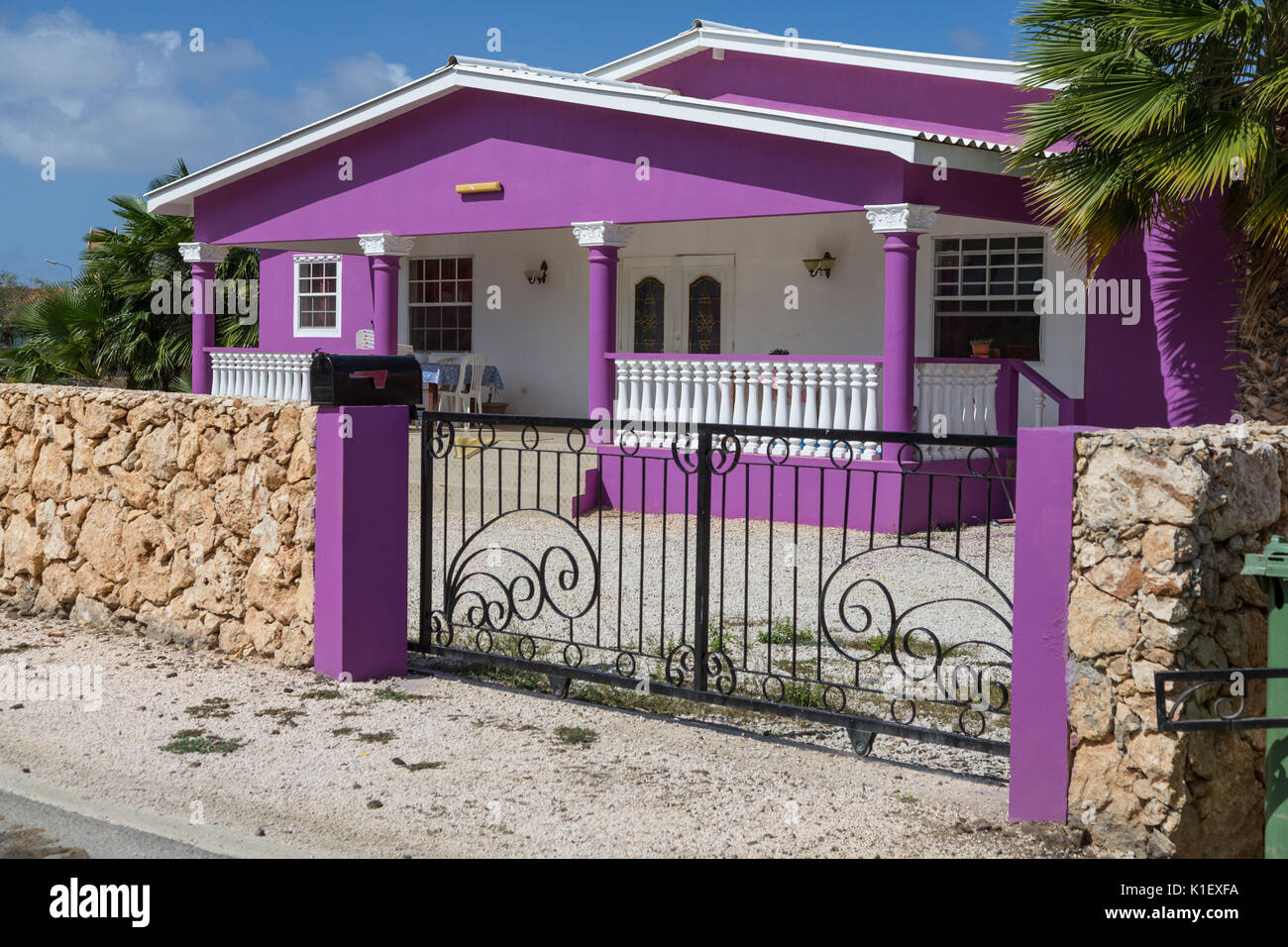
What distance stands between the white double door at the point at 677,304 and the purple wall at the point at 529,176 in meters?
3.02

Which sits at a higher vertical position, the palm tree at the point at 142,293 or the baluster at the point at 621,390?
the palm tree at the point at 142,293

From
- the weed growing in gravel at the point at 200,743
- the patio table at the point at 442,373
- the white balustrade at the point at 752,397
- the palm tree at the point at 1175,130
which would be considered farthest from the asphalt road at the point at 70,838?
the patio table at the point at 442,373

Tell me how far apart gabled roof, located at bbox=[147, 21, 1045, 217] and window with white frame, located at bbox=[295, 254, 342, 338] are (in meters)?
2.58

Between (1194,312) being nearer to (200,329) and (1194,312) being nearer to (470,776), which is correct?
(470,776)

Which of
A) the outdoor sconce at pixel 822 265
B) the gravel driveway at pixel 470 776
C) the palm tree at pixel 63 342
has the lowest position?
the gravel driveway at pixel 470 776

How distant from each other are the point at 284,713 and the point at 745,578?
7.25 feet

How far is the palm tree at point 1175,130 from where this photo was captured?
9102 mm

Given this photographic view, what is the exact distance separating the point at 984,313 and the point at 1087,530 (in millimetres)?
9594

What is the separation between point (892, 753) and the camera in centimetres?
575

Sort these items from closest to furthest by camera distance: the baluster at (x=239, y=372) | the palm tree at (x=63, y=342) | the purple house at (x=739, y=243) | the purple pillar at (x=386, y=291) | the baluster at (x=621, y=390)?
the purple house at (x=739, y=243) < the baluster at (x=621, y=390) < the purple pillar at (x=386, y=291) < the baluster at (x=239, y=372) < the palm tree at (x=63, y=342)

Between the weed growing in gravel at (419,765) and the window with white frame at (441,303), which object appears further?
the window with white frame at (441,303)

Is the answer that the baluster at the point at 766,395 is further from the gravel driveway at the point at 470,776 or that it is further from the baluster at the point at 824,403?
the gravel driveway at the point at 470,776

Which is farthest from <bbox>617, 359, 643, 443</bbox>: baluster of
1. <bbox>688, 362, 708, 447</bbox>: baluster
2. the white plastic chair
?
the white plastic chair

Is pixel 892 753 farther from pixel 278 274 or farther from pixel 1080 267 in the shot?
pixel 278 274
